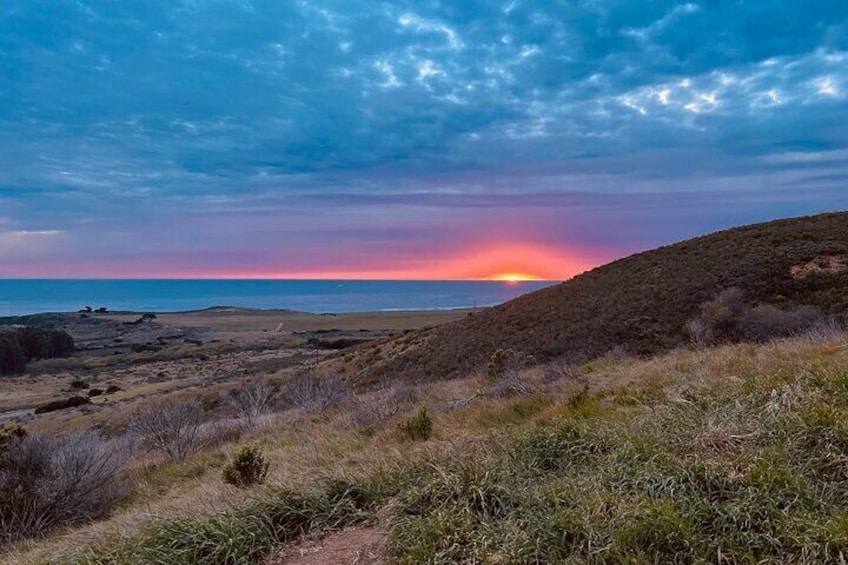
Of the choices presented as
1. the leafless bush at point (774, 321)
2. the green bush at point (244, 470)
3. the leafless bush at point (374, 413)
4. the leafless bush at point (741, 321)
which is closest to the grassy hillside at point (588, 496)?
the green bush at point (244, 470)

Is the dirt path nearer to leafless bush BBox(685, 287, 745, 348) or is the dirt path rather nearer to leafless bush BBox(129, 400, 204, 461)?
leafless bush BBox(129, 400, 204, 461)

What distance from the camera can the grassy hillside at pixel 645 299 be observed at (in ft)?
72.4

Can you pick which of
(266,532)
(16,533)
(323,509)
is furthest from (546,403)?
(16,533)

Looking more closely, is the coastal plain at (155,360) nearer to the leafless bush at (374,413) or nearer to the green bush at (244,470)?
the leafless bush at (374,413)

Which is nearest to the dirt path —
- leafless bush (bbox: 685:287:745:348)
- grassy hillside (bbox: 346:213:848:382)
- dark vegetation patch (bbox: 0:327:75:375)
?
leafless bush (bbox: 685:287:745:348)

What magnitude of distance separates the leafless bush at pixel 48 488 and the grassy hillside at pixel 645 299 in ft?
53.8

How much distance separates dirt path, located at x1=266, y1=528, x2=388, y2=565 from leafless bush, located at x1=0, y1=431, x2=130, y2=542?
5.03 metres

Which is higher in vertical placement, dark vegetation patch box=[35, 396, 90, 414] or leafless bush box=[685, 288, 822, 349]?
leafless bush box=[685, 288, 822, 349]

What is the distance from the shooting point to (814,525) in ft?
9.77

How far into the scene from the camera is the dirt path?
349 cm

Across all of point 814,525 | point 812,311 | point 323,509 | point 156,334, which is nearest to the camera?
point 814,525

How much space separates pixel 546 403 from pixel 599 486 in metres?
4.14

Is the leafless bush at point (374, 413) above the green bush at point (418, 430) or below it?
below

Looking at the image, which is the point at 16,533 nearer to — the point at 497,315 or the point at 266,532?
the point at 266,532
